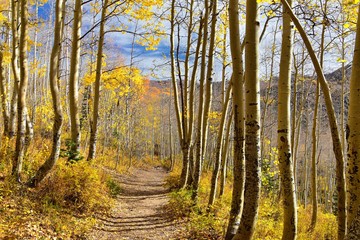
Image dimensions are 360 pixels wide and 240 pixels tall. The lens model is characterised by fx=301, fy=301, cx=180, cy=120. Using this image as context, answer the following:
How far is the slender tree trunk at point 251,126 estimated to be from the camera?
3967 mm

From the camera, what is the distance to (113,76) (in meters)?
11.8

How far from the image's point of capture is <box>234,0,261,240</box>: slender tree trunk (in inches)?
156

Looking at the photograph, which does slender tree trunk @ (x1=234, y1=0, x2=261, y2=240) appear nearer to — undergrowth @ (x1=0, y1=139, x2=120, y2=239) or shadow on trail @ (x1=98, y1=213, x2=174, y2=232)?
undergrowth @ (x1=0, y1=139, x2=120, y2=239)

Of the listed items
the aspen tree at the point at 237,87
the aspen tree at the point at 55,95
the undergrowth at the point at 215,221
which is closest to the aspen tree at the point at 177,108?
the undergrowth at the point at 215,221

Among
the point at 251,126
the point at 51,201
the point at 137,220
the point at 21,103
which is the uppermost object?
the point at 21,103

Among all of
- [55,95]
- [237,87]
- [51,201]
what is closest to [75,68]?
[55,95]

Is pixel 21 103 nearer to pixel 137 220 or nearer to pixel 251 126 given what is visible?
pixel 137 220

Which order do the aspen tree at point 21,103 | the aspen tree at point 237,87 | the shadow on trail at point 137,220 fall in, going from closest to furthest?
1. the aspen tree at point 237,87
2. the aspen tree at point 21,103
3. the shadow on trail at point 137,220

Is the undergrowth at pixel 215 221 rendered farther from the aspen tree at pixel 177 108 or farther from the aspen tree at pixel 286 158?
the aspen tree at pixel 286 158

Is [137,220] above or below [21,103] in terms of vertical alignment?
below

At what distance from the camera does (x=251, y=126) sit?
13.2 feet

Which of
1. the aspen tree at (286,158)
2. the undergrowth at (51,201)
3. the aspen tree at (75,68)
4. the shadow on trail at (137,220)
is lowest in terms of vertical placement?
the shadow on trail at (137,220)

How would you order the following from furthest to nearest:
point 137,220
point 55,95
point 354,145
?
1. point 137,220
2. point 55,95
3. point 354,145

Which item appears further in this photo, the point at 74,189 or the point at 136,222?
the point at 136,222
